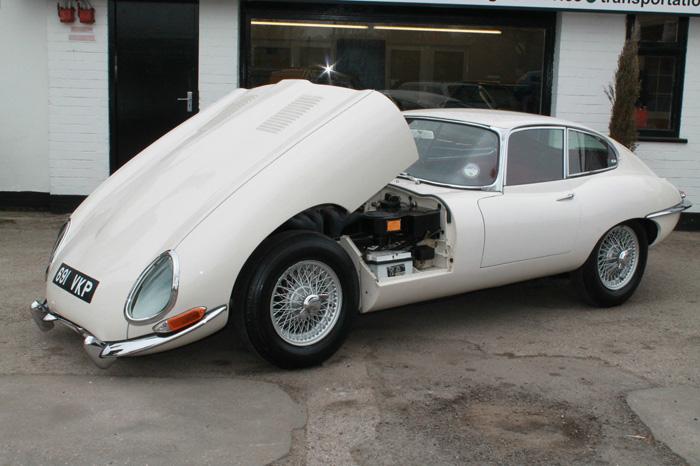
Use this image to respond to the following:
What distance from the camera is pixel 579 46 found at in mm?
10039

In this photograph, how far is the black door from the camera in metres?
9.63

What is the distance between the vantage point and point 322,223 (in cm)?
491

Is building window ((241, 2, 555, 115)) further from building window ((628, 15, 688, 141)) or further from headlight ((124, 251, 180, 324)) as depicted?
headlight ((124, 251, 180, 324))

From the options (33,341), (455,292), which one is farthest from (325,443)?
(33,341)

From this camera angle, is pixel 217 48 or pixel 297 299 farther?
pixel 217 48

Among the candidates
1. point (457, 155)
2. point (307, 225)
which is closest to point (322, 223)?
point (307, 225)

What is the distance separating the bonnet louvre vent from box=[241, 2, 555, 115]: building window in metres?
4.86

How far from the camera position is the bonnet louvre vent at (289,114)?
16.2 ft

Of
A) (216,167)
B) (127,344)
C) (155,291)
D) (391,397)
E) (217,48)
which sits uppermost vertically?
(217,48)

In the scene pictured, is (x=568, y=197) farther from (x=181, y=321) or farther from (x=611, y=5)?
(x=611, y=5)

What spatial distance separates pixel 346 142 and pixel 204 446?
208 centimetres

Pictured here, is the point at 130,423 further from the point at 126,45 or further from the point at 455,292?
the point at 126,45

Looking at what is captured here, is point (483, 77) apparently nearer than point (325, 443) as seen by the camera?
No

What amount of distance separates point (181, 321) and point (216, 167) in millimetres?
1059
